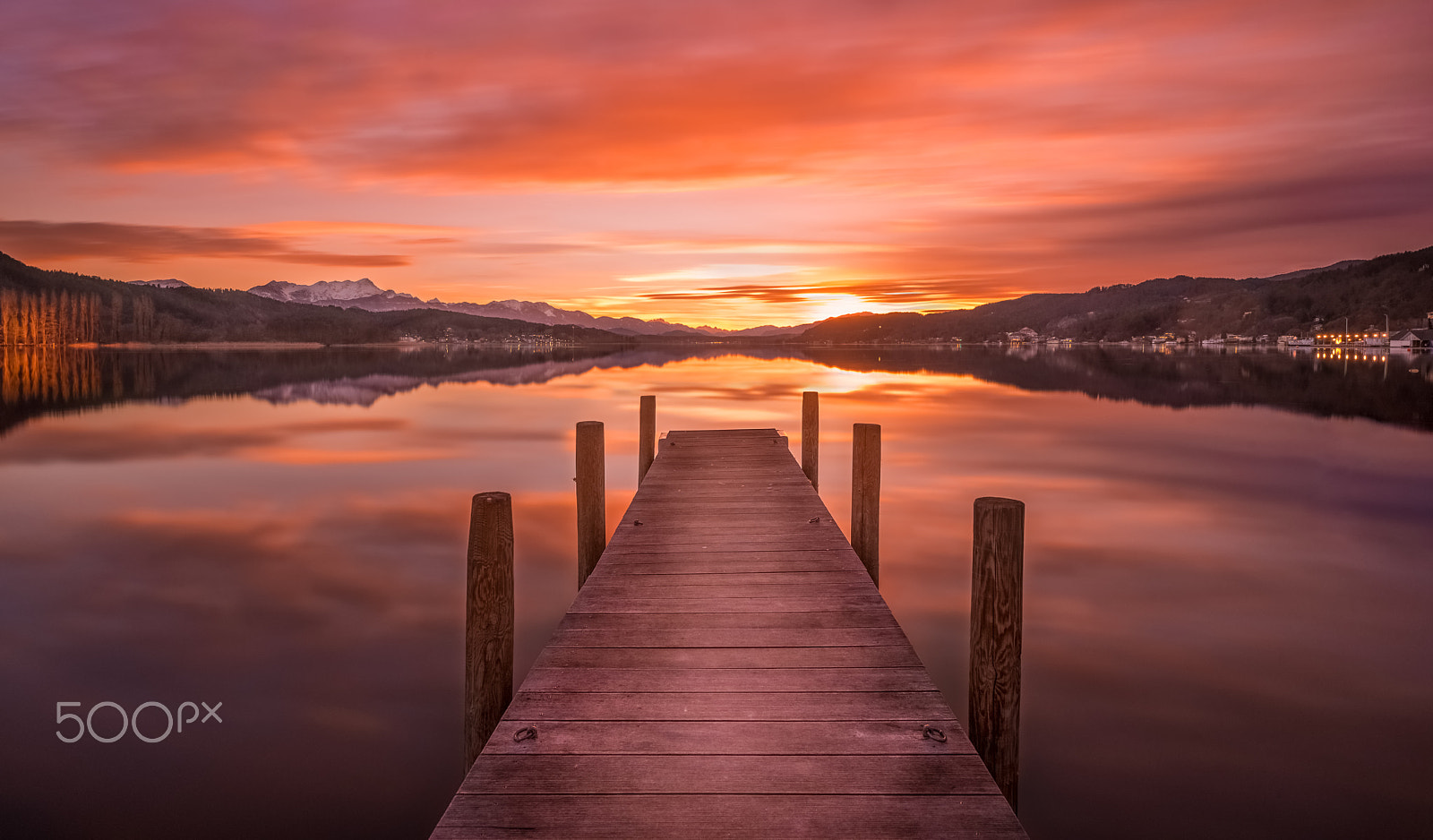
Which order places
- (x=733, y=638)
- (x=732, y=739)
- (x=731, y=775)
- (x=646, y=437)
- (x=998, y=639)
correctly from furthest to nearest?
1. (x=646, y=437)
2. (x=733, y=638)
3. (x=998, y=639)
4. (x=732, y=739)
5. (x=731, y=775)

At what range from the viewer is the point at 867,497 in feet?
31.5

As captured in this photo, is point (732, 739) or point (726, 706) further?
point (726, 706)

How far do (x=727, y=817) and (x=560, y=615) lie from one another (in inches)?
287

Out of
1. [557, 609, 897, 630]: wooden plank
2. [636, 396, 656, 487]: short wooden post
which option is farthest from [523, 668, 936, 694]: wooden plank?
[636, 396, 656, 487]: short wooden post

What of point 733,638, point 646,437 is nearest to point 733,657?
point 733,638

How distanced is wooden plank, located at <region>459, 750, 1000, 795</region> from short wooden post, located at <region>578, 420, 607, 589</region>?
4778 mm

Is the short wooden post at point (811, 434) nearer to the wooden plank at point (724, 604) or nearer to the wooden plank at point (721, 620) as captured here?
the wooden plank at point (724, 604)

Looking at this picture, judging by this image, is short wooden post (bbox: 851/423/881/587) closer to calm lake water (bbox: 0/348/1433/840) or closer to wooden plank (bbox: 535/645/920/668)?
calm lake water (bbox: 0/348/1433/840)

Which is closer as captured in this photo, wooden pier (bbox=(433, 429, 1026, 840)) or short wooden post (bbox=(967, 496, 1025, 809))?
wooden pier (bbox=(433, 429, 1026, 840))

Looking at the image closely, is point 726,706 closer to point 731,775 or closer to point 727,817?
point 731,775

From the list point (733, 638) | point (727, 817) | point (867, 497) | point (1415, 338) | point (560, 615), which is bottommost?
point (560, 615)

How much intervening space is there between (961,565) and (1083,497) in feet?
21.7

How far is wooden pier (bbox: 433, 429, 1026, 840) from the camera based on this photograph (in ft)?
11.8

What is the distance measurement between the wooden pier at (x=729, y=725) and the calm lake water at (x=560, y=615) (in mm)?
2464
